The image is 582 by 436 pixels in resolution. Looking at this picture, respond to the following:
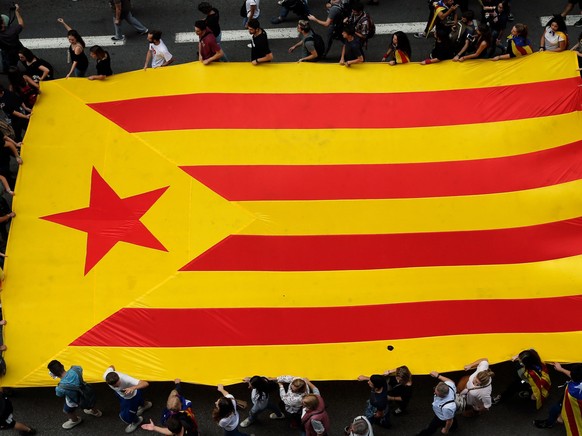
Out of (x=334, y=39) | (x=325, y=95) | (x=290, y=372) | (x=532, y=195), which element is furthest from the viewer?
(x=334, y=39)

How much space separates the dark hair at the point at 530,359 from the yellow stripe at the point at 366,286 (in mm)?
742

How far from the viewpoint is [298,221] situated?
8.84 meters

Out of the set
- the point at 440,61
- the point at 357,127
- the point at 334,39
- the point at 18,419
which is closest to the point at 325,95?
the point at 357,127

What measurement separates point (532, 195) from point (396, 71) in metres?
2.50

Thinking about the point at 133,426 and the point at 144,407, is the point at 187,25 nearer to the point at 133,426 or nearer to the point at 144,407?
the point at 144,407

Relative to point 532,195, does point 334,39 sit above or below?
above

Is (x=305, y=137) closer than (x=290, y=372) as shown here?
No

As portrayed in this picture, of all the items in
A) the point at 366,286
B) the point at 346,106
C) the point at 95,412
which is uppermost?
the point at 346,106

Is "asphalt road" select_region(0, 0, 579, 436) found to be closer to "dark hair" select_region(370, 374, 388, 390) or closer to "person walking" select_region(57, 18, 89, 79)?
"dark hair" select_region(370, 374, 388, 390)

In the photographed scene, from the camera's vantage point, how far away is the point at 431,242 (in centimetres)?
873

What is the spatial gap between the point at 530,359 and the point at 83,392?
16.4 feet

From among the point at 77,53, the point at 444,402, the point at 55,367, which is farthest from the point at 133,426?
the point at 77,53

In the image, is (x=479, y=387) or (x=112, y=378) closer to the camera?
(x=112, y=378)

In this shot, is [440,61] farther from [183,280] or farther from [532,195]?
[183,280]
